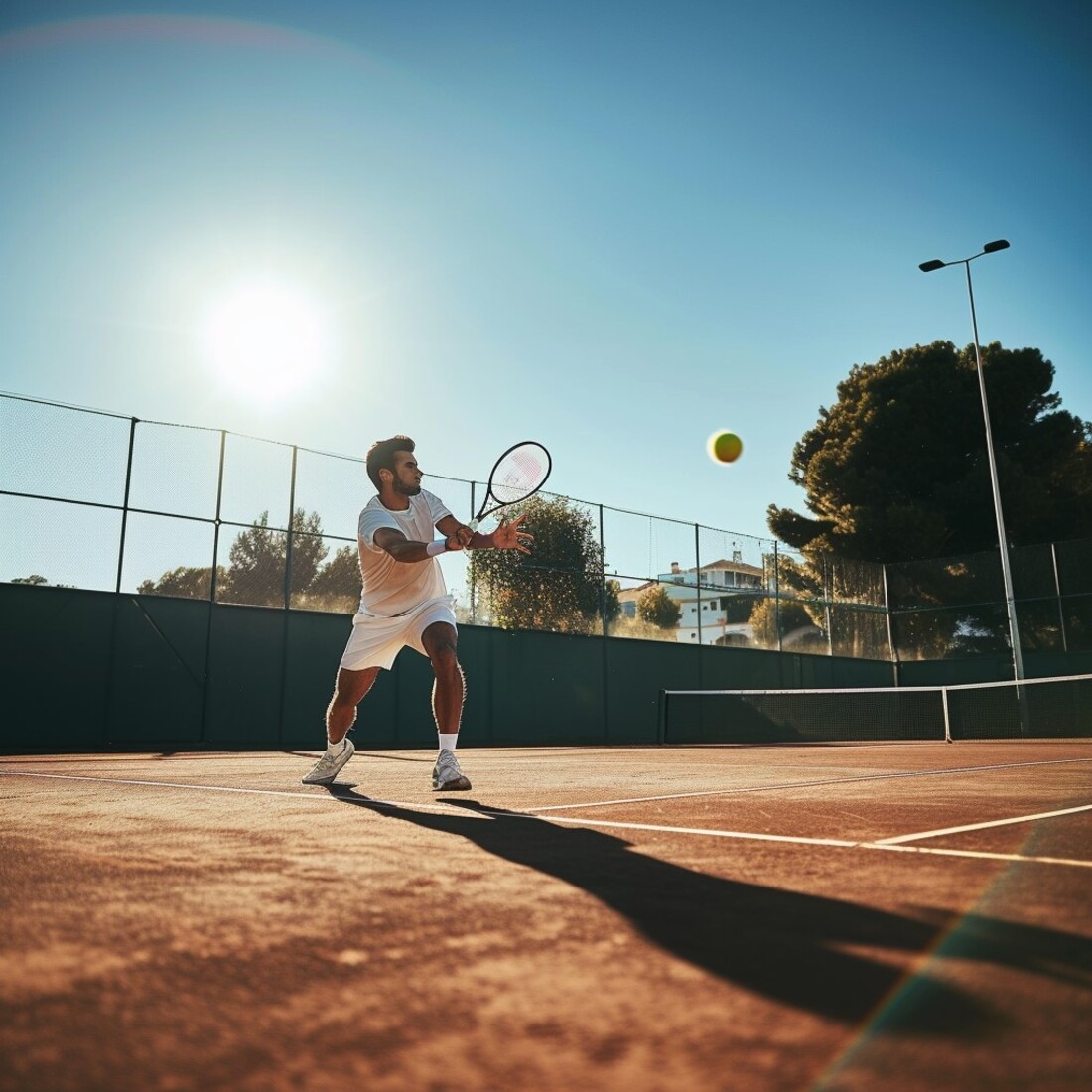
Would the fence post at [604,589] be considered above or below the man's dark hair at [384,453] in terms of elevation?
above

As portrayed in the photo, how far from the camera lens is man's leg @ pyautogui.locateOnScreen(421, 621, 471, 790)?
15.8 ft

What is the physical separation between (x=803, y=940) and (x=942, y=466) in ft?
107

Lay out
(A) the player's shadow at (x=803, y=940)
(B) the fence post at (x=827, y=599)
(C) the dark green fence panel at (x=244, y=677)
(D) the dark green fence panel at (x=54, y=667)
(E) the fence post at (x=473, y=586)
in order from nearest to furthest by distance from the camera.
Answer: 1. (A) the player's shadow at (x=803, y=940)
2. (D) the dark green fence panel at (x=54, y=667)
3. (C) the dark green fence panel at (x=244, y=677)
4. (E) the fence post at (x=473, y=586)
5. (B) the fence post at (x=827, y=599)

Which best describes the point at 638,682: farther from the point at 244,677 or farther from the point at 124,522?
the point at 124,522

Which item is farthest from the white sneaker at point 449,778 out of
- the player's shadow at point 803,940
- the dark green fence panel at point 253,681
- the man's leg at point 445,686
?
the dark green fence panel at point 253,681

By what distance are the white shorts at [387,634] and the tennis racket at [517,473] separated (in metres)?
1.73

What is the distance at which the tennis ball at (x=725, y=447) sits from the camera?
113 ft

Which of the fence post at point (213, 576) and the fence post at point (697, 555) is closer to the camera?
the fence post at point (213, 576)

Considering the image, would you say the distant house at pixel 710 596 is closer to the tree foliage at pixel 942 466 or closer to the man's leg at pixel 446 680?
the tree foliage at pixel 942 466

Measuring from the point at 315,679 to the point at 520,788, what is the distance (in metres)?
13.0

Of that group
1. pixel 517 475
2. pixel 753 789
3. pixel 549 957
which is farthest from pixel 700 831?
pixel 517 475

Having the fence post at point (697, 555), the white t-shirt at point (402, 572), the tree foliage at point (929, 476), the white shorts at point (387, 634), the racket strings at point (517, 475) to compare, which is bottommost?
the white shorts at point (387, 634)

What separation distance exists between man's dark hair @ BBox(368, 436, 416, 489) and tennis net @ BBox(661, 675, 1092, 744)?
15159 mm

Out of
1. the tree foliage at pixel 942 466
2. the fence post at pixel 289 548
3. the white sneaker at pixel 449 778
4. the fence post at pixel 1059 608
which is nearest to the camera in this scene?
the white sneaker at pixel 449 778
